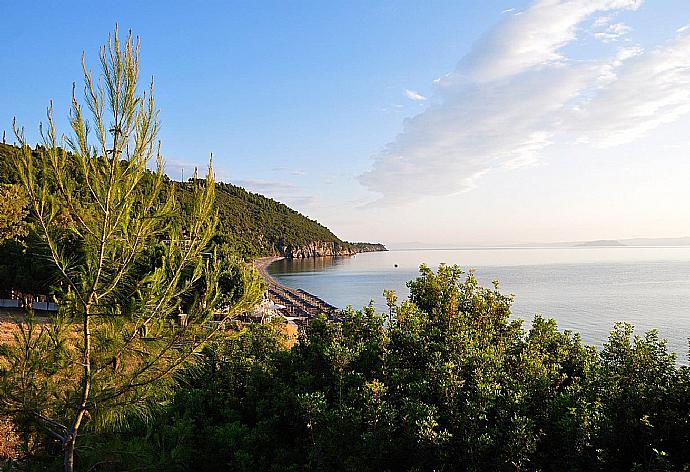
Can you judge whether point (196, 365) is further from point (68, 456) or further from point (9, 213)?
point (9, 213)

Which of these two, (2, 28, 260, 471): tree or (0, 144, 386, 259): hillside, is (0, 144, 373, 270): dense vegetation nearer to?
(0, 144, 386, 259): hillside

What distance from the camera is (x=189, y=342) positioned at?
4.91 meters

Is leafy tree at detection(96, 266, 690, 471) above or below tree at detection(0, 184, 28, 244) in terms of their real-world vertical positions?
below

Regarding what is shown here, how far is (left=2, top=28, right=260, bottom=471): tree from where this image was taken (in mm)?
4258

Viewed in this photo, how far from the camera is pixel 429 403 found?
5.40 m

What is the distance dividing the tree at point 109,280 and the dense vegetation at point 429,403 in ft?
2.83

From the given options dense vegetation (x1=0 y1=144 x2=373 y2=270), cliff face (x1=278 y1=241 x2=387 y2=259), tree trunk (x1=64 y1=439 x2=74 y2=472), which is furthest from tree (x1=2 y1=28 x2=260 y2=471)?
cliff face (x1=278 y1=241 x2=387 y2=259)

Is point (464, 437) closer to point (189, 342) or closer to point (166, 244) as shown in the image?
point (189, 342)

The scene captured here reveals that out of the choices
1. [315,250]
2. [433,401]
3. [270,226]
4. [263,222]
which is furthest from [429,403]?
[315,250]

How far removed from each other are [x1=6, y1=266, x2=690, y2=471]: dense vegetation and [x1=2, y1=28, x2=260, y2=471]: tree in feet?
2.83

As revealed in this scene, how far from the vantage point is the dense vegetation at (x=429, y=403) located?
482 cm

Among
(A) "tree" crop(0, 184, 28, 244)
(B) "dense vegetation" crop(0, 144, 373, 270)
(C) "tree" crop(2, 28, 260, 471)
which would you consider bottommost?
(C) "tree" crop(2, 28, 260, 471)

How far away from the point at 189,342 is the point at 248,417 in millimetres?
2469

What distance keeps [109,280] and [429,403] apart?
367 cm
